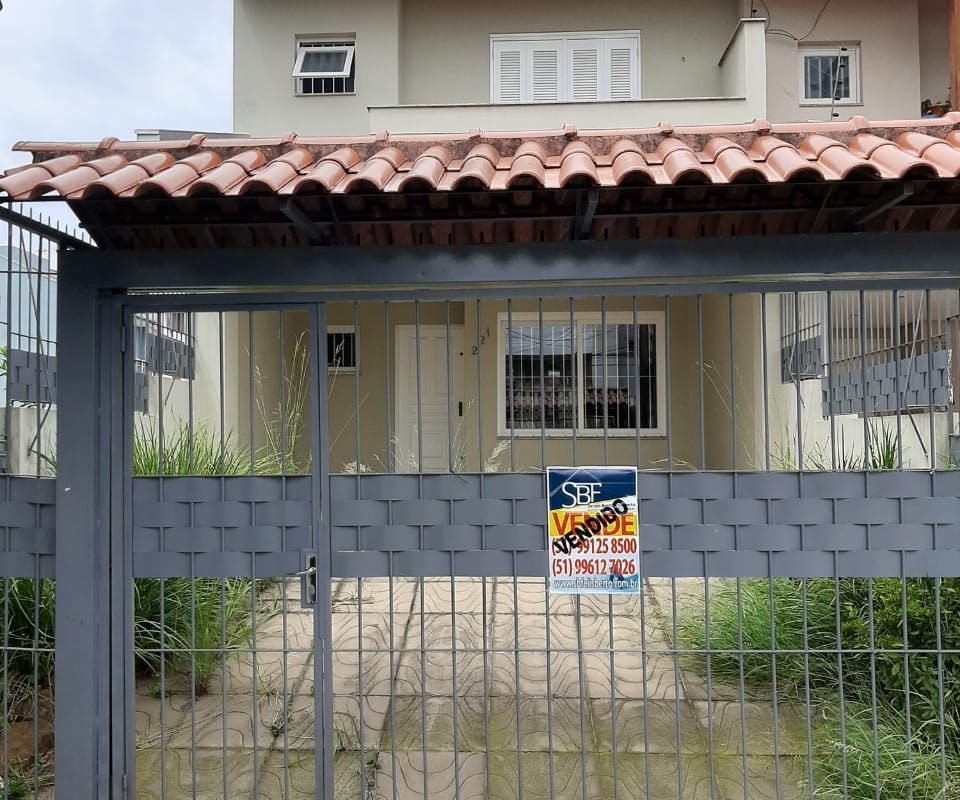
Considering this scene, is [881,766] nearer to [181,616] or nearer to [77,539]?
[77,539]

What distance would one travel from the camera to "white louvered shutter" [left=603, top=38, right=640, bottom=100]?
10492 millimetres

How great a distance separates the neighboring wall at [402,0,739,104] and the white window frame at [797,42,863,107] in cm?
115

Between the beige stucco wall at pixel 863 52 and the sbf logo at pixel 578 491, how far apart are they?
8.88 meters

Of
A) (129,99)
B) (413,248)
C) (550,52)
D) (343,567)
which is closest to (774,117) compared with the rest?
(550,52)

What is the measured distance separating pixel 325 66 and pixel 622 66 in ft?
14.2

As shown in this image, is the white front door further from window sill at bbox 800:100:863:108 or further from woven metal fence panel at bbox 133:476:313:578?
woven metal fence panel at bbox 133:476:313:578

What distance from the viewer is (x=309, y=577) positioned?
3.37 metres

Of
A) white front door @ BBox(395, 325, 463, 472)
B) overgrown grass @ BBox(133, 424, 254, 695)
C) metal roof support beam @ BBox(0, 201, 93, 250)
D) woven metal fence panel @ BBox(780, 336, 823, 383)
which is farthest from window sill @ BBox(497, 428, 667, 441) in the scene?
metal roof support beam @ BBox(0, 201, 93, 250)

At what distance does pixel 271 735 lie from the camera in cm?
438

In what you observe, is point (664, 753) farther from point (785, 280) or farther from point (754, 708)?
point (785, 280)

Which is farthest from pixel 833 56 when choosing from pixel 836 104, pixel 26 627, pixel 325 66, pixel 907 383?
pixel 26 627

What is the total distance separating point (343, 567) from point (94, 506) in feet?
3.99

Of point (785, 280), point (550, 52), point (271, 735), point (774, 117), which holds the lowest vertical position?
point (271, 735)

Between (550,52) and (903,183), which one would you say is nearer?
(903,183)
